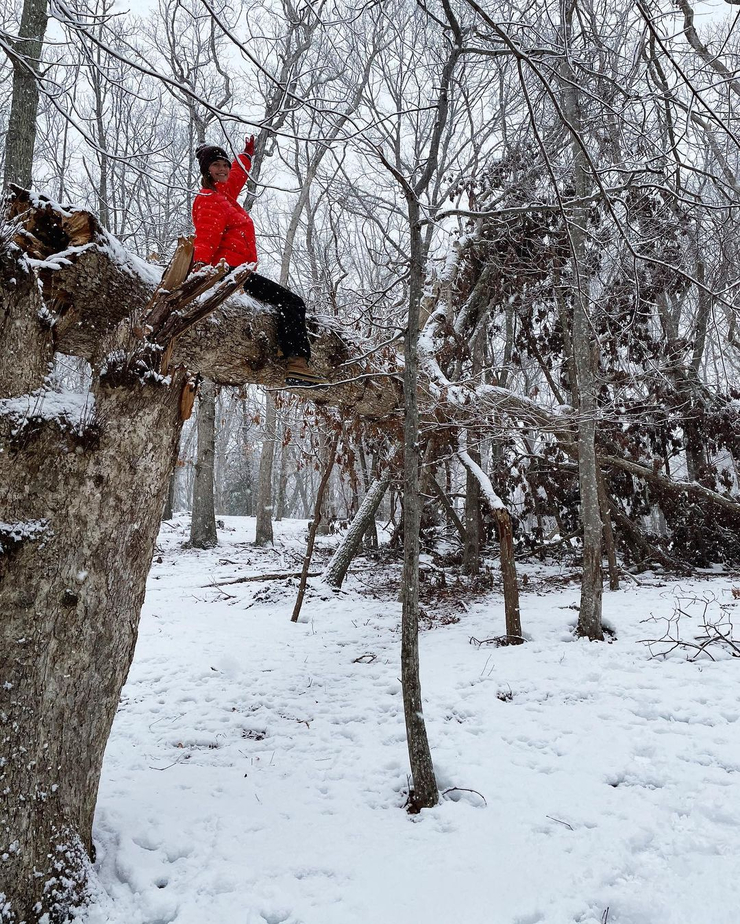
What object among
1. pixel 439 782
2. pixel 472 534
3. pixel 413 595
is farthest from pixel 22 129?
pixel 472 534

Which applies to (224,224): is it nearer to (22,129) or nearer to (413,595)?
(413,595)

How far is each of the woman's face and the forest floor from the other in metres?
4.05

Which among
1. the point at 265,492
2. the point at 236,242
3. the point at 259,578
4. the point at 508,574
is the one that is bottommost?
the point at 259,578

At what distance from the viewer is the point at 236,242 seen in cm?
409

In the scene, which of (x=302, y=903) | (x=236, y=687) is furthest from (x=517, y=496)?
(x=302, y=903)

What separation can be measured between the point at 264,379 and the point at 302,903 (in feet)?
9.28

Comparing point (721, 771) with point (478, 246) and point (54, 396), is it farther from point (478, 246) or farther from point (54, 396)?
point (478, 246)

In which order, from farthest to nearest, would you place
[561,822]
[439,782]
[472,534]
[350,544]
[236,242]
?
[472,534], [350,544], [236,242], [439,782], [561,822]

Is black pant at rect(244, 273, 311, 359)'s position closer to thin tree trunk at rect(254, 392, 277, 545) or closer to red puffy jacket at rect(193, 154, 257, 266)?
red puffy jacket at rect(193, 154, 257, 266)

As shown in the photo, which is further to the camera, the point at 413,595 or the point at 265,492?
the point at 265,492

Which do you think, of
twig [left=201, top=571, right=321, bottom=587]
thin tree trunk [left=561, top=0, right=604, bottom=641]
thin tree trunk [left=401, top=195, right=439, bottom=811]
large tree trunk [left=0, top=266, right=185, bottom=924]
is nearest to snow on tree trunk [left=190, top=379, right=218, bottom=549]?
twig [left=201, top=571, right=321, bottom=587]

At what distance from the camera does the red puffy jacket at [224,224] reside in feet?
12.8

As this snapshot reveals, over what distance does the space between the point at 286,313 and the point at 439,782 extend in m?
3.06

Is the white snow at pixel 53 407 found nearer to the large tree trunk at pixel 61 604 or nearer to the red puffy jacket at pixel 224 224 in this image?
the large tree trunk at pixel 61 604
